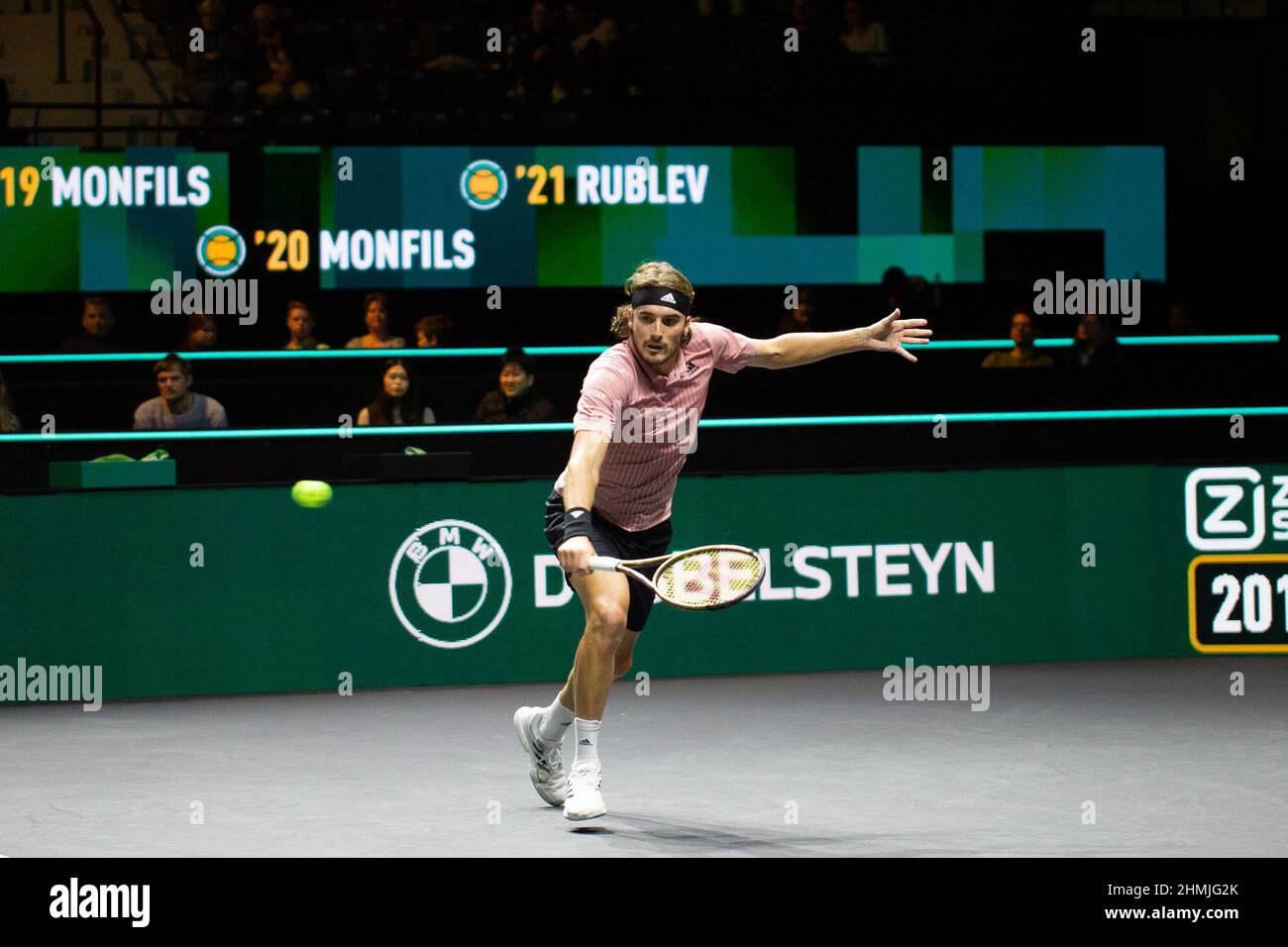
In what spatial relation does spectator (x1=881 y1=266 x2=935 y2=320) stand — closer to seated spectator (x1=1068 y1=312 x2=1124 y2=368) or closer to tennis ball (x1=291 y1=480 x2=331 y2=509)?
seated spectator (x1=1068 y1=312 x2=1124 y2=368)

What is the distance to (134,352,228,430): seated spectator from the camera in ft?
34.7

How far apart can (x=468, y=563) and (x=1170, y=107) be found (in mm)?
9440

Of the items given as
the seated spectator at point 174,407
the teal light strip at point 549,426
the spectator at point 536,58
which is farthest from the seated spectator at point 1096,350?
the seated spectator at point 174,407

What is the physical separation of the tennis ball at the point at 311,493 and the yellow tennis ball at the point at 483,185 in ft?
14.9

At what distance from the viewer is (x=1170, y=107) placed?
16328 mm

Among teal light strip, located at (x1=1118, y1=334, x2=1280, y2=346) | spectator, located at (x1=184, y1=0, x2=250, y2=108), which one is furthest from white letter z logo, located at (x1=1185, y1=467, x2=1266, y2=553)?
spectator, located at (x1=184, y1=0, x2=250, y2=108)

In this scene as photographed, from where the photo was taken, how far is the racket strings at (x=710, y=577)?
19.2 ft

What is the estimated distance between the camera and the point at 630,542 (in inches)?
252

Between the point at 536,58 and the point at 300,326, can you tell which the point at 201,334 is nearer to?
the point at 300,326

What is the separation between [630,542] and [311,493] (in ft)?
10.6

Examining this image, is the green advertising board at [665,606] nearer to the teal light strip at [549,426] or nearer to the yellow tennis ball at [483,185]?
the teal light strip at [549,426]

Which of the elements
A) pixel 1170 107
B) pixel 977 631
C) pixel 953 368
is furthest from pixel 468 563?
pixel 1170 107

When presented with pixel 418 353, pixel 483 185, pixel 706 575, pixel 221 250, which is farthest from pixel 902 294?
pixel 706 575

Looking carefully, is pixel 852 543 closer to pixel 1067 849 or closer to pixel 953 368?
pixel 953 368
